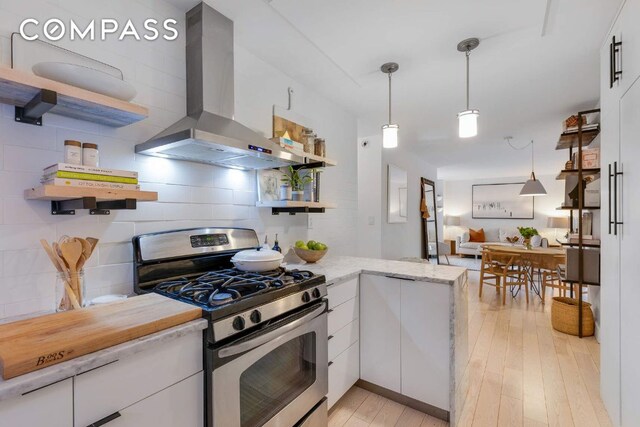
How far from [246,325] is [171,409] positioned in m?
0.34

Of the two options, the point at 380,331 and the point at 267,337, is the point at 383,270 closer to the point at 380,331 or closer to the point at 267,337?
the point at 380,331

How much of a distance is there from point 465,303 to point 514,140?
3.71 m

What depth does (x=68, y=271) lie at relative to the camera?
3.81 ft

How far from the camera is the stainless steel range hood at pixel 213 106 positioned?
152cm

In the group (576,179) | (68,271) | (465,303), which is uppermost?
(576,179)

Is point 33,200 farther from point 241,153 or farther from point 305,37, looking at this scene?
point 305,37

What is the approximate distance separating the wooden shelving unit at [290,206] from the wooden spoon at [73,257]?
110cm

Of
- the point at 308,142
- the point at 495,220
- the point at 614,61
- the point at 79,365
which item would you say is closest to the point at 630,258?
the point at 614,61

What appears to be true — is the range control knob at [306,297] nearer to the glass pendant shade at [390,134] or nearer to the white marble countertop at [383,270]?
the white marble countertop at [383,270]

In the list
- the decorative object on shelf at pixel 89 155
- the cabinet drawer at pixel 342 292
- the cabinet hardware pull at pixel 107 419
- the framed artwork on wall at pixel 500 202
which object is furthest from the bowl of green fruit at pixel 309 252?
the framed artwork on wall at pixel 500 202

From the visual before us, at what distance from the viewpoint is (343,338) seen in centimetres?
195

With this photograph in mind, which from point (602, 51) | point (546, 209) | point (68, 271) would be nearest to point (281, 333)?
point (68, 271)

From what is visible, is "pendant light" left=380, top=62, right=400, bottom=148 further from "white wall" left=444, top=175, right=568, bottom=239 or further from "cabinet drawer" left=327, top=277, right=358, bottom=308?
"white wall" left=444, top=175, right=568, bottom=239

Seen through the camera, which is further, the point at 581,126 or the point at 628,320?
the point at 581,126
